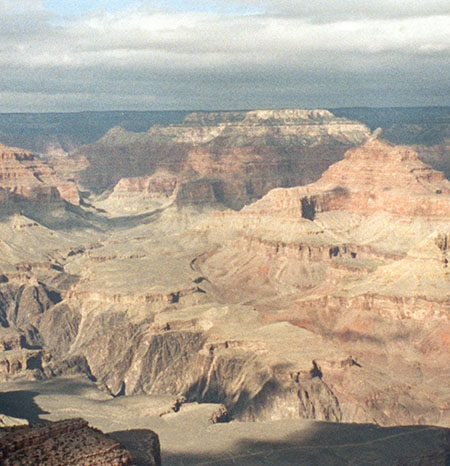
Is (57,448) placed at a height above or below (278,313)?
above

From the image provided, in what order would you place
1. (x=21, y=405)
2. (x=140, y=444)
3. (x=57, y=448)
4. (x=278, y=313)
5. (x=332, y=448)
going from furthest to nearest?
1. (x=278, y=313)
2. (x=21, y=405)
3. (x=332, y=448)
4. (x=140, y=444)
5. (x=57, y=448)

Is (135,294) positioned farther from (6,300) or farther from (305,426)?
(305,426)

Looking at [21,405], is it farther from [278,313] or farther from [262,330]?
[278,313]

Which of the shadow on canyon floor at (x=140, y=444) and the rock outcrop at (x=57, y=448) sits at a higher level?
the rock outcrop at (x=57, y=448)

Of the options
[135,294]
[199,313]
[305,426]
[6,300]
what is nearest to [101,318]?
[135,294]

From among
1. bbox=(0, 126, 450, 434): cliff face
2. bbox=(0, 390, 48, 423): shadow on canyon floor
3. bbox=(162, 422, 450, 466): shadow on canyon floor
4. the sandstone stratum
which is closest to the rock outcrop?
the sandstone stratum

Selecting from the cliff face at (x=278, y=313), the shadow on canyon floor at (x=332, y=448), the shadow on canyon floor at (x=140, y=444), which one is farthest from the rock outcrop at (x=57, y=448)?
the cliff face at (x=278, y=313)

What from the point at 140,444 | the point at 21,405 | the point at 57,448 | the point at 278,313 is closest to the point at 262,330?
the point at 278,313

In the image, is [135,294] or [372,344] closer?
[372,344]

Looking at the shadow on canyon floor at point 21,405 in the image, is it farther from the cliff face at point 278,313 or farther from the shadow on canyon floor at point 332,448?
the cliff face at point 278,313

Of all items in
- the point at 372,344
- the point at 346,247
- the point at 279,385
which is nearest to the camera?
the point at 279,385

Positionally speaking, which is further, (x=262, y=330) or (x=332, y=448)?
(x=262, y=330)
